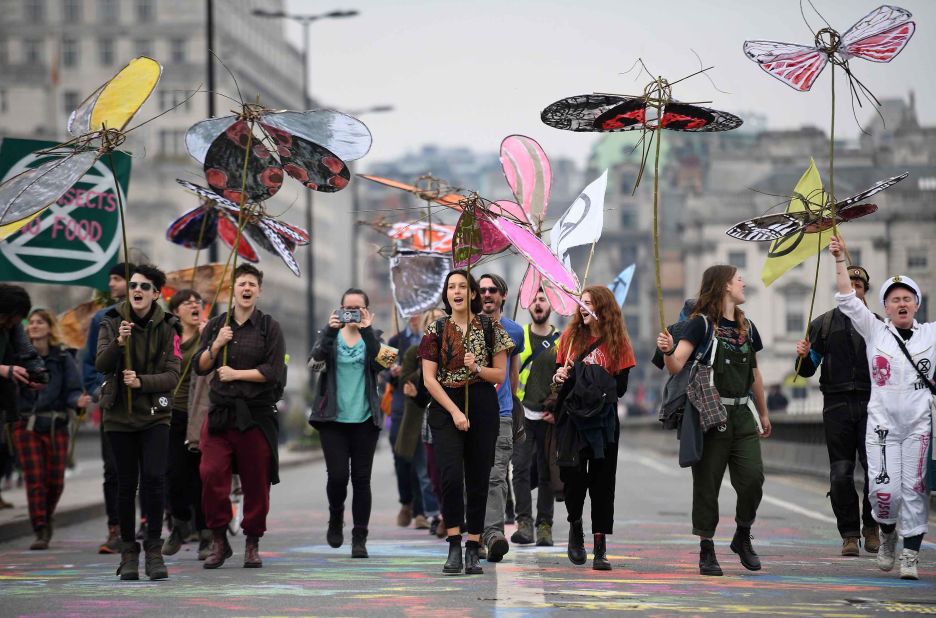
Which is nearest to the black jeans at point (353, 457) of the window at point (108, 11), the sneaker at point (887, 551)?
the sneaker at point (887, 551)

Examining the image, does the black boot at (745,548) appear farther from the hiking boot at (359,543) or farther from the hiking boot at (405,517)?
the hiking boot at (405,517)

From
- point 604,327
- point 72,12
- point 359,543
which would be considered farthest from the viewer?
point 72,12

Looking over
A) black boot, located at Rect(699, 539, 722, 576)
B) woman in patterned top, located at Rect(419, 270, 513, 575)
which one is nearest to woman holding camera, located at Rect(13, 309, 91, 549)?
woman in patterned top, located at Rect(419, 270, 513, 575)

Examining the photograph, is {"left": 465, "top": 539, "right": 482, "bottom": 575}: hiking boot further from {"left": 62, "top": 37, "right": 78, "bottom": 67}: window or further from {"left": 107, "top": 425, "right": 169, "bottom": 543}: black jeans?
{"left": 62, "top": 37, "right": 78, "bottom": 67}: window

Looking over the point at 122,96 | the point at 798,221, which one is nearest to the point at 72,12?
the point at 122,96

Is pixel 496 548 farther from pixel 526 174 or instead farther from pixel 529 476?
Result: pixel 526 174

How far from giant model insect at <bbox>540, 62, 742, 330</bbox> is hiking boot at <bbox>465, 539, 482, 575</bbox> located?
2360 mm

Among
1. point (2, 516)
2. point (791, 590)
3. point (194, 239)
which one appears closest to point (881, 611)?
point (791, 590)

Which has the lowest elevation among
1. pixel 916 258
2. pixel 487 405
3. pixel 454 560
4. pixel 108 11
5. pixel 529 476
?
pixel 454 560

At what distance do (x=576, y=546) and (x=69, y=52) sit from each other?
323ft

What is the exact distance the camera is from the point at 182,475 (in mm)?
12594

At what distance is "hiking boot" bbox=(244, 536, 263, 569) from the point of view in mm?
10999

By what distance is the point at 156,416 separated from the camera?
34.0 ft

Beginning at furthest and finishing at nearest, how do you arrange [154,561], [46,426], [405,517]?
[405,517] < [46,426] < [154,561]
